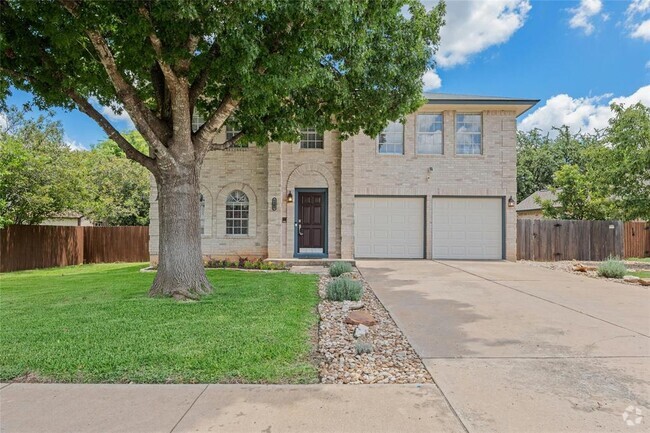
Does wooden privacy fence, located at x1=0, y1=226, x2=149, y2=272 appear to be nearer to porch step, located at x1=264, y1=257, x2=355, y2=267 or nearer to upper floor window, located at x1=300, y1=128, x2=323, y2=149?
porch step, located at x1=264, y1=257, x2=355, y2=267

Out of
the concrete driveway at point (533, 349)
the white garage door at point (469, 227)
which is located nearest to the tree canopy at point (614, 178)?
the white garage door at point (469, 227)

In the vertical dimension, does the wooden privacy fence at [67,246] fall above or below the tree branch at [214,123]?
below

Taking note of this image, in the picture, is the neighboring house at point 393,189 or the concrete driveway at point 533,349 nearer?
the concrete driveway at point 533,349

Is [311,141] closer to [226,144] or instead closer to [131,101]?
[226,144]

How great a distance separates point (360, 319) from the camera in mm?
5289

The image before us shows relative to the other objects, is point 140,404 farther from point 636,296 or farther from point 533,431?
point 636,296

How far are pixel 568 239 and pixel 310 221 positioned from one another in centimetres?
1045

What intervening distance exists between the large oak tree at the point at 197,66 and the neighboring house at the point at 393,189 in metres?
4.00

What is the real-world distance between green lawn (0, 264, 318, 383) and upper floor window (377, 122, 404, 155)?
7960 mm

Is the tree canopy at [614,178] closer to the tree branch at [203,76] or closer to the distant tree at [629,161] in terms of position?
the distant tree at [629,161]

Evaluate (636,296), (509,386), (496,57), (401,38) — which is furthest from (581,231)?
(509,386)

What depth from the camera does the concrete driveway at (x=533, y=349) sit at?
9.17ft

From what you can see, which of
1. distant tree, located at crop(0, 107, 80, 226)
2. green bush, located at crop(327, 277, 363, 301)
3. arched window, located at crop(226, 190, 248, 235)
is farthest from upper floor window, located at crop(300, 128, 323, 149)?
distant tree, located at crop(0, 107, 80, 226)

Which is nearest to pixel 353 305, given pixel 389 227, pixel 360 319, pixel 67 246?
pixel 360 319
